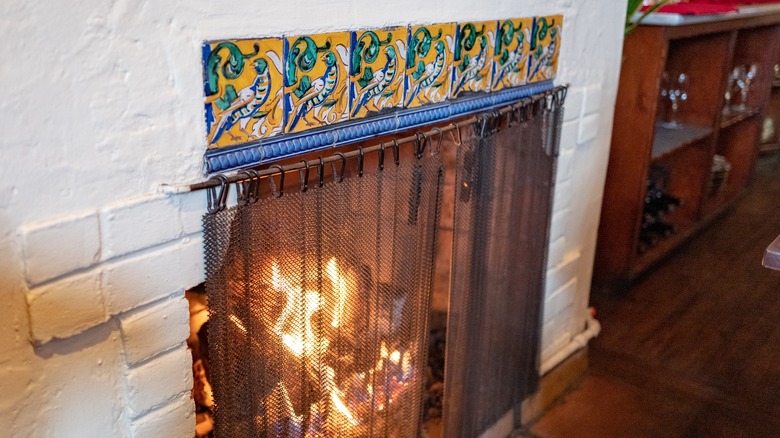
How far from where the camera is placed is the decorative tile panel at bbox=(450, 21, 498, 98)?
1.35 meters

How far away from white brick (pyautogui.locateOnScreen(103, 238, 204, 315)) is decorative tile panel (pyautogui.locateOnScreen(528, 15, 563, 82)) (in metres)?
0.88

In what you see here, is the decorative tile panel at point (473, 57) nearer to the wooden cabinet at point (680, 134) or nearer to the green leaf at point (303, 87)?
the green leaf at point (303, 87)

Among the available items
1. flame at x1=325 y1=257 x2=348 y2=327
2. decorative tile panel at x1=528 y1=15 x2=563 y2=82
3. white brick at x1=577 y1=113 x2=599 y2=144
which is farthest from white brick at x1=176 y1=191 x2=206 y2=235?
white brick at x1=577 y1=113 x2=599 y2=144

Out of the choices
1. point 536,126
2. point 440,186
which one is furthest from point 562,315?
point 440,186

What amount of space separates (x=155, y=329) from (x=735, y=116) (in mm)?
3298

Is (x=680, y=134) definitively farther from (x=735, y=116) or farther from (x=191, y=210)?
(x=191, y=210)

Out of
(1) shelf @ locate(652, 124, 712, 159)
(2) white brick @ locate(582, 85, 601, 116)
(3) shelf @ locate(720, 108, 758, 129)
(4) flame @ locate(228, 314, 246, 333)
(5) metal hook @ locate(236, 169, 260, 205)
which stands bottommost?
(3) shelf @ locate(720, 108, 758, 129)

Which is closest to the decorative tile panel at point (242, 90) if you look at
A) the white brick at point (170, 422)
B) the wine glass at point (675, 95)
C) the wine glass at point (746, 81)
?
the white brick at point (170, 422)

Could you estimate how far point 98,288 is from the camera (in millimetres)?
891

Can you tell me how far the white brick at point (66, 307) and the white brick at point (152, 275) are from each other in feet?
0.06

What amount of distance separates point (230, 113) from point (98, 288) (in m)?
0.28

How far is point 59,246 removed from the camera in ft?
2.74

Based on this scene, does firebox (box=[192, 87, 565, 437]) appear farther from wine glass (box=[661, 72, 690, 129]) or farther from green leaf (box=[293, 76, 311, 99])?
wine glass (box=[661, 72, 690, 129])

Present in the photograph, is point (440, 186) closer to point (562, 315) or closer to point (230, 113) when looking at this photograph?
point (230, 113)
